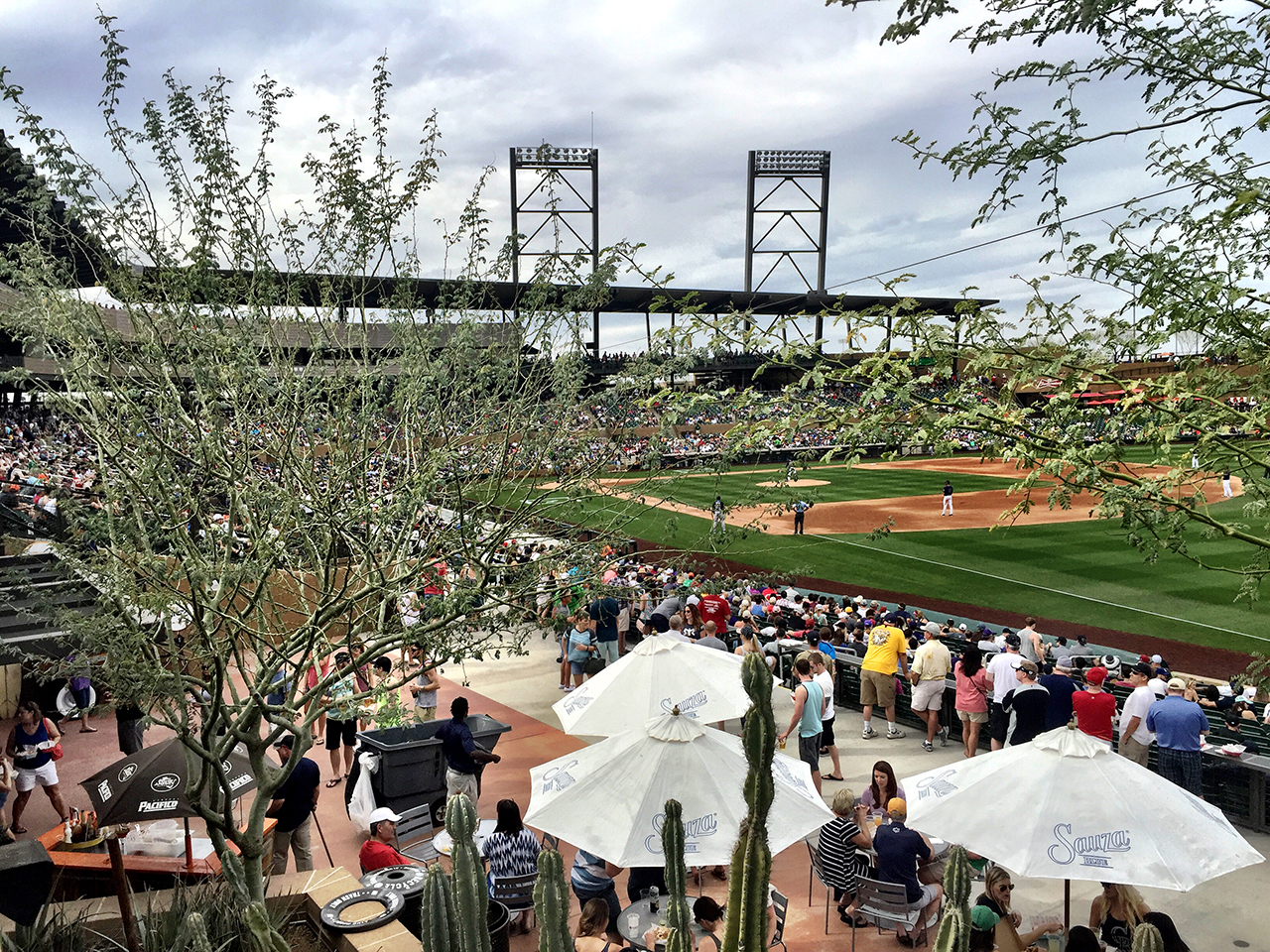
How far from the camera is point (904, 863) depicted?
7145 millimetres

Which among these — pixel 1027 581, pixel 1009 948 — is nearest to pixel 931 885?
pixel 1009 948

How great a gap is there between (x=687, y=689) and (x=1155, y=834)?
4.54 metres

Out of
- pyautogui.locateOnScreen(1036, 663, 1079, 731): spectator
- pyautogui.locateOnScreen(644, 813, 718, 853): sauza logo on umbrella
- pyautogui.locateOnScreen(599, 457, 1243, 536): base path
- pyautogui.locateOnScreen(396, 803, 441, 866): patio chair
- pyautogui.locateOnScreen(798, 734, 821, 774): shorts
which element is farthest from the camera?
pyautogui.locateOnScreen(599, 457, 1243, 536): base path

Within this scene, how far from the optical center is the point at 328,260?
26.9ft

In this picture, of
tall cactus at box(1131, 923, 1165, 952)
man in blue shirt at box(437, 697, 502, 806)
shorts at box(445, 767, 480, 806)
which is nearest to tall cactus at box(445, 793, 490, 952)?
tall cactus at box(1131, 923, 1165, 952)

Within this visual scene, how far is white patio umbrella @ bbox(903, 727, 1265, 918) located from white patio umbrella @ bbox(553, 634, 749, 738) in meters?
3.06

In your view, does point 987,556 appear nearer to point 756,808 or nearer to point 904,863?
point 904,863

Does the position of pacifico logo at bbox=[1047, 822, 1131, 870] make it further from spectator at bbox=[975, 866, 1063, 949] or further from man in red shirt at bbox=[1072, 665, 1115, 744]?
man in red shirt at bbox=[1072, 665, 1115, 744]

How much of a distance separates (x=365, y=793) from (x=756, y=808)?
7894mm

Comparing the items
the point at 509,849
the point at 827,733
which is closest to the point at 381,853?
the point at 509,849

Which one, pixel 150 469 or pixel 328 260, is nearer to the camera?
pixel 150 469

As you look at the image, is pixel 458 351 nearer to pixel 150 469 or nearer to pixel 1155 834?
pixel 150 469

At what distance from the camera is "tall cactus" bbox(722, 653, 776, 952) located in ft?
9.05

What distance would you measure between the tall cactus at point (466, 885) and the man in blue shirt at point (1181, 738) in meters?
8.37
